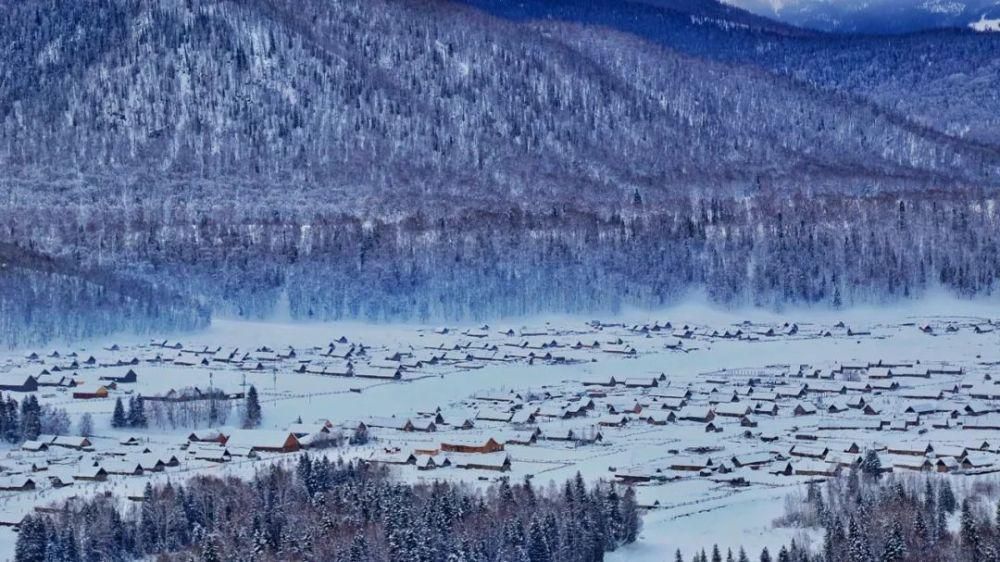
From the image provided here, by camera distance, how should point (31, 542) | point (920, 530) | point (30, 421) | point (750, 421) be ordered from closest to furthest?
1. point (31, 542)
2. point (920, 530)
3. point (30, 421)
4. point (750, 421)

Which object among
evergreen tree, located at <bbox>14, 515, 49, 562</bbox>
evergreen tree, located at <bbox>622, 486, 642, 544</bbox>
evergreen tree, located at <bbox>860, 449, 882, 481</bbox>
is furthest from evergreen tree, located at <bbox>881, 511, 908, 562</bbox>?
evergreen tree, located at <bbox>14, 515, 49, 562</bbox>

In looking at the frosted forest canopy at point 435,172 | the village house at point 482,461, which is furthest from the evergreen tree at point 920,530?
the frosted forest canopy at point 435,172

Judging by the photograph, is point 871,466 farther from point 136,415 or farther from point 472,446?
point 136,415

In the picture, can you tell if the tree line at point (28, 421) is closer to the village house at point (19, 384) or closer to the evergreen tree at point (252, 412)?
the evergreen tree at point (252, 412)

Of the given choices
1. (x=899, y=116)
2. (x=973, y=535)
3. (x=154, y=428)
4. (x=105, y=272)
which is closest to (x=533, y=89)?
(x=899, y=116)

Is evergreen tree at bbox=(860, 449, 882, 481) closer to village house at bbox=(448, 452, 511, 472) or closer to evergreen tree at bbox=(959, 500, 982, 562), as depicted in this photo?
evergreen tree at bbox=(959, 500, 982, 562)

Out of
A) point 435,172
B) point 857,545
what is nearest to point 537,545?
point 857,545
